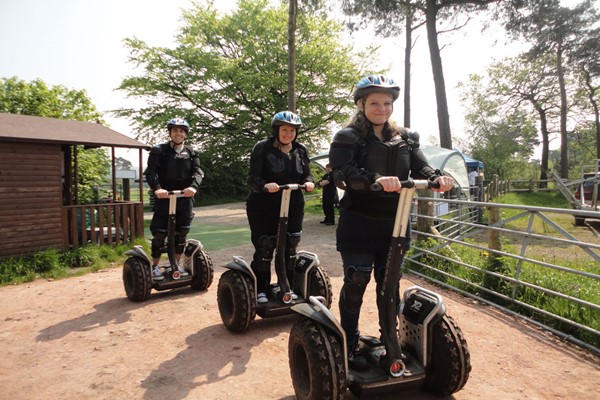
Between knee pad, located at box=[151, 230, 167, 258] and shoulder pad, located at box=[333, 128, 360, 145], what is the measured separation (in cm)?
355

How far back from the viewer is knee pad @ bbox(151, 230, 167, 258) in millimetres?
5328

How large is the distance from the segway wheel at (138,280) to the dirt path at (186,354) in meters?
0.12

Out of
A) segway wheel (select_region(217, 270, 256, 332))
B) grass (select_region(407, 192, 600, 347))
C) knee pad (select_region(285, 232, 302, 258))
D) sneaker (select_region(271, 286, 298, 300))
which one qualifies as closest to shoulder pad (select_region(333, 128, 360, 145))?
knee pad (select_region(285, 232, 302, 258))

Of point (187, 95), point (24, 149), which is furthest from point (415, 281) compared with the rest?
point (187, 95)

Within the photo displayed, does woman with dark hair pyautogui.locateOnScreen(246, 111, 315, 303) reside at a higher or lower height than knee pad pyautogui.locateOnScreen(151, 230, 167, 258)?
higher

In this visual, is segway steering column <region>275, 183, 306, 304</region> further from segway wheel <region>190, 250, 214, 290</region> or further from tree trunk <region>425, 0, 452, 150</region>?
tree trunk <region>425, 0, 452, 150</region>

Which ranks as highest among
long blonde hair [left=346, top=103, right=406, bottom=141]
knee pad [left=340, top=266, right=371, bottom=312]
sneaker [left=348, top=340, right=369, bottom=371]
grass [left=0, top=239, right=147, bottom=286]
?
long blonde hair [left=346, top=103, right=406, bottom=141]

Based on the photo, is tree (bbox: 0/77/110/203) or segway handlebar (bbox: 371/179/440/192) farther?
tree (bbox: 0/77/110/203)

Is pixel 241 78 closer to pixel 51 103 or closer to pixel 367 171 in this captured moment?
pixel 51 103

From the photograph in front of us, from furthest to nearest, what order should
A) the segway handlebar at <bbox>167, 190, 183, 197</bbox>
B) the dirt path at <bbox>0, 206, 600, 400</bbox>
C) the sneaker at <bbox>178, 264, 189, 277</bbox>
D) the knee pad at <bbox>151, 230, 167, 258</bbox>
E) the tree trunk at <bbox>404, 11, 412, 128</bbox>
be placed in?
the tree trunk at <bbox>404, 11, 412, 128</bbox>
the sneaker at <bbox>178, 264, 189, 277</bbox>
the knee pad at <bbox>151, 230, 167, 258</bbox>
the segway handlebar at <bbox>167, 190, 183, 197</bbox>
the dirt path at <bbox>0, 206, 600, 400</bbox>

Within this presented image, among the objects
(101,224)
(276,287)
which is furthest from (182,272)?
(101,224)

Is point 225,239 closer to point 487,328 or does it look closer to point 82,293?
point 82,293

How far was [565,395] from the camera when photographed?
282cm

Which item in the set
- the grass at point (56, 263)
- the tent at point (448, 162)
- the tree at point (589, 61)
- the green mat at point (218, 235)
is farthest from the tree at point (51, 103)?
the tree at point (589, 61)
